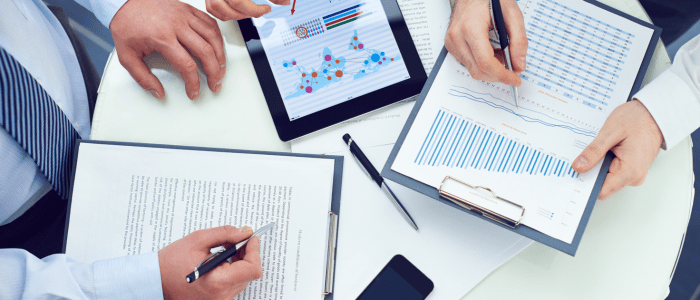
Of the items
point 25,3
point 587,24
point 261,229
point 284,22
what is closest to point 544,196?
point 587,24

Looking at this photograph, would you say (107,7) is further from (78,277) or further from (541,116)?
(541,116)

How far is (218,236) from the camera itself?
2.15ft

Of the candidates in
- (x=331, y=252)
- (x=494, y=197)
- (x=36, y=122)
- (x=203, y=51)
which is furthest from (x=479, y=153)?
(x=36, y=122)

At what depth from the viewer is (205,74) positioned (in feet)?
2.65

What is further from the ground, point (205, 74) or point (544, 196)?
point (205, 74)

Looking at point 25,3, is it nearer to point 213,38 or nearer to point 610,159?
point 213,38

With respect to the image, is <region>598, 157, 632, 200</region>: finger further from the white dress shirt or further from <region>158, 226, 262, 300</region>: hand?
the white dress shirt

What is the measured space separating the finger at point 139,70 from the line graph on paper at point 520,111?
1.86 ft

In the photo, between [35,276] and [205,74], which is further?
[205,74]

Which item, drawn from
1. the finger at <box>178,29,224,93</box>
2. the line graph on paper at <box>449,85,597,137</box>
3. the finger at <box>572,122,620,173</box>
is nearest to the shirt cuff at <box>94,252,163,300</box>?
the finger at <box>178,29,224,93</box>

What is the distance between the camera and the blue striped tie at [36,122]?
2.24 feet

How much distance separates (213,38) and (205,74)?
0.07 metres

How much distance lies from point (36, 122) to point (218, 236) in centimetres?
41

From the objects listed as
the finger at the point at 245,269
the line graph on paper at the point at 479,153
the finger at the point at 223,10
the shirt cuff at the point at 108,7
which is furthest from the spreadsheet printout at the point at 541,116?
the shirt cuff at the point at 108,7
